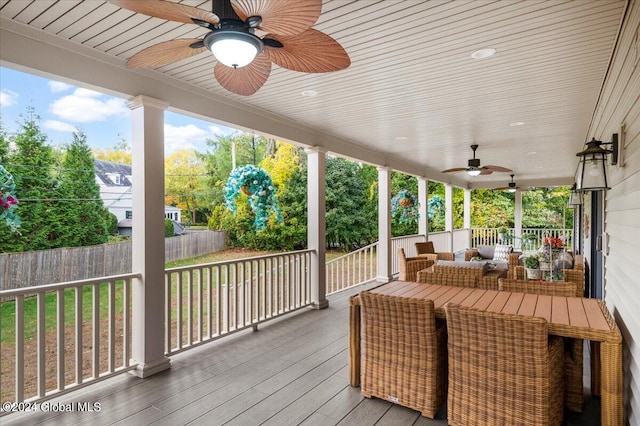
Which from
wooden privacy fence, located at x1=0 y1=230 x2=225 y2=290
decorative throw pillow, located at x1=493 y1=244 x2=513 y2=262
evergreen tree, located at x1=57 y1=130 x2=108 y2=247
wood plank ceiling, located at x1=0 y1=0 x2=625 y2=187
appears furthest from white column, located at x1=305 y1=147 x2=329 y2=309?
evergreen tree, located at x1=57 y1=130 x2=108 y2=247

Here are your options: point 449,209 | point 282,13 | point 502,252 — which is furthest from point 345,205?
point 282,13

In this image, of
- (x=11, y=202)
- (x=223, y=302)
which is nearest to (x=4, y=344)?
(x=223, y=302)

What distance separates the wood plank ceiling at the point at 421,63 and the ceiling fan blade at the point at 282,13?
67 centimetres

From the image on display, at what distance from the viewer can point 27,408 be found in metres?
2.46

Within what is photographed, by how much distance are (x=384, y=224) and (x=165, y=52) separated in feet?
19.7

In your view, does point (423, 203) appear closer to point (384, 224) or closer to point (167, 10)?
point (384, 224)

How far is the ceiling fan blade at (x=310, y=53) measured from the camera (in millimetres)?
1717

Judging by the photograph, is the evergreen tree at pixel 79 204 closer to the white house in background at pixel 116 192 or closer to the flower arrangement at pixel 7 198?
the white house in background at pixel 116 192

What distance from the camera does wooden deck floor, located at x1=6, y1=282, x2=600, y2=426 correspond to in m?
2.42

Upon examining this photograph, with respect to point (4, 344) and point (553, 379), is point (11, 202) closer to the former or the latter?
point (553, 379)

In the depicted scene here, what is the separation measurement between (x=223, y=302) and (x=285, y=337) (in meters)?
0.81

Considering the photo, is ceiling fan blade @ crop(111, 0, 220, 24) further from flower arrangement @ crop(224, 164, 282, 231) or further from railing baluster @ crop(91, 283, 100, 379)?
flower arrangement @ crop(224, 164, 282, 231)

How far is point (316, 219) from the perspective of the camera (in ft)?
17.3

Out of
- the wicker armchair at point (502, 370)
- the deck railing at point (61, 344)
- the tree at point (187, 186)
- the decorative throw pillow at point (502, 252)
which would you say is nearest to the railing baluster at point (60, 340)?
the deck railing at point (61, 344)
